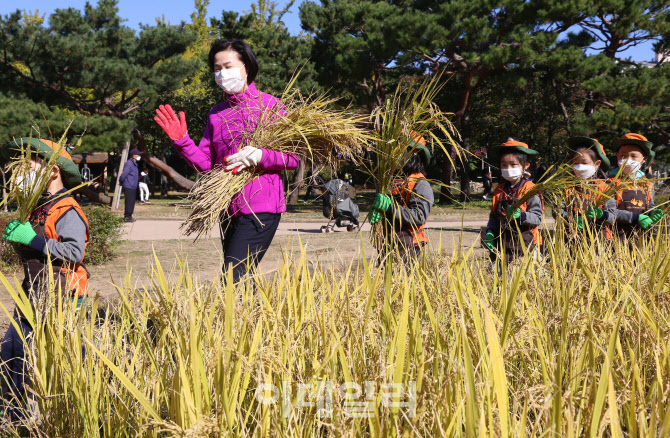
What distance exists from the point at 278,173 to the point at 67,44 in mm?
16407

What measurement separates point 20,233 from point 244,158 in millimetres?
916

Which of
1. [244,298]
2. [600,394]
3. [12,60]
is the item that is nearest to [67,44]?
[12,60]

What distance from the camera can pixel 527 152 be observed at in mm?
3484

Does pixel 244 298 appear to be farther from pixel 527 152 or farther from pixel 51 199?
pixel 527 152

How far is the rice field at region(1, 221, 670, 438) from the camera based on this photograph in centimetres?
116

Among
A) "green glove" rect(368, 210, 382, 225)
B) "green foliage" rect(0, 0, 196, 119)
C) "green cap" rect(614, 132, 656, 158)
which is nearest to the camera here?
"green glove" rect(368, 210, 382, 225)

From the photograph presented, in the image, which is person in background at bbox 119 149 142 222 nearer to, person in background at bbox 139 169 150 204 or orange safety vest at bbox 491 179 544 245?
person in background at bbox 139 169 150 204

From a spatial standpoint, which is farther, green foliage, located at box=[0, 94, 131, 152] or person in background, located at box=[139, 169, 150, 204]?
person in background, located at box=[139, 169, 150, 204]

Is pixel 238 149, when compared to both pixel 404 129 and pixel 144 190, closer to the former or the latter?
pixel 404 129

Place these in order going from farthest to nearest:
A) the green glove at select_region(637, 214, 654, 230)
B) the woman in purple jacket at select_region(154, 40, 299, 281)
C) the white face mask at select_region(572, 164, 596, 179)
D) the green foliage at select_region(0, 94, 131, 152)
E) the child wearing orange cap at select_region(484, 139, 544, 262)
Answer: the green foliage at select_region(0, 94, 131, 152) → the green glove at select_region(637, 214, 654, 230) → the white face mask at select_region(572, 164, 596, 179) → the child wearing orange cap at select_region(484, 139, 544, 262) → the woman in purple jacket at select_region(154, 40, 299, 281)

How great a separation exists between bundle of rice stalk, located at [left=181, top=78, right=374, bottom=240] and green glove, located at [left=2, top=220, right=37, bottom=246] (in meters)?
0.59

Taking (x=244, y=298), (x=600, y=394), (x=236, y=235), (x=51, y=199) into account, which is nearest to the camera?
(x=600, y=394)

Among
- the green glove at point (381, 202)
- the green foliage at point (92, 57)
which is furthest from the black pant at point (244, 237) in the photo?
the green foliage at point (92, 57)

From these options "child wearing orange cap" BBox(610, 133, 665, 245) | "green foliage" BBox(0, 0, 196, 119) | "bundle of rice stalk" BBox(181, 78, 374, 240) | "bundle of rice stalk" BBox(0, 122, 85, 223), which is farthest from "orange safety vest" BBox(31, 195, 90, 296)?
"green foliage" BBox(0, 0, 196, 119)
